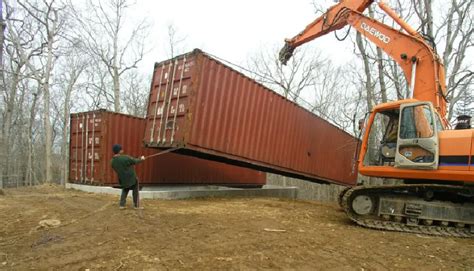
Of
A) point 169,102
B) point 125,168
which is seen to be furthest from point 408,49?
point 125,168

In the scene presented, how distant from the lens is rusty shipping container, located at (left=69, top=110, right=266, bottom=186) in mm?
12477

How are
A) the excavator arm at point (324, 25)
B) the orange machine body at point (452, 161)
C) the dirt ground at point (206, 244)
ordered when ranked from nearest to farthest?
the dirt ground at point (206, 244) < the orange machine body at point (452, 161) < the excavator arm at point (324, 25)

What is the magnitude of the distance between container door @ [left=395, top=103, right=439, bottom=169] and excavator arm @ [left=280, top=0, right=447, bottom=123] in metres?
1.01

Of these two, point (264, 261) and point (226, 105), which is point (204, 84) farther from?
point (264, 261)

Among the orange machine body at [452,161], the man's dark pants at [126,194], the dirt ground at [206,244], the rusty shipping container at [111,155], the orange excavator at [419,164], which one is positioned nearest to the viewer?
the dirt ground at [206,244]

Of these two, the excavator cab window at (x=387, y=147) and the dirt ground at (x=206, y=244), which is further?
the excavator cab window at (x=387, y=147)

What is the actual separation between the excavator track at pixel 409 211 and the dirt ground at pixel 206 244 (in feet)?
0.91

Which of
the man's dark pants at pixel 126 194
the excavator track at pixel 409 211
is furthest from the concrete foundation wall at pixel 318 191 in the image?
the man's dark pants at pixel 126 194

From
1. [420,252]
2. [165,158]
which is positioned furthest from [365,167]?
[165,158]

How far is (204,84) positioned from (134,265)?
566cm

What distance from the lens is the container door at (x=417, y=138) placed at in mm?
6625

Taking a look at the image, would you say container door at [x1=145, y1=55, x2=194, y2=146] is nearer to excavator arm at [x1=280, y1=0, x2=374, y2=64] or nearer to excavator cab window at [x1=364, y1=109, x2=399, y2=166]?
excavator arm at [x1=280, y1=0, x2=374, y2=64]

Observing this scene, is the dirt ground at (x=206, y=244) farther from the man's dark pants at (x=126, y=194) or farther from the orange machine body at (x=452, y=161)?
the orange machine body at (x=452, y=161)

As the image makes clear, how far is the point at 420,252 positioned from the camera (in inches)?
212
